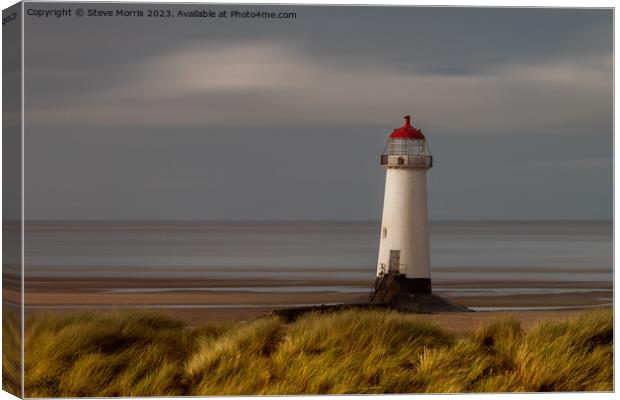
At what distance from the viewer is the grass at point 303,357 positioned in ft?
33.7

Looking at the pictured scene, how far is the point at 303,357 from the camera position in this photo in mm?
10477

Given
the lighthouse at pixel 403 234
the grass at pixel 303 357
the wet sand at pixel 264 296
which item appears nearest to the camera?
the grass at pixel 303 357

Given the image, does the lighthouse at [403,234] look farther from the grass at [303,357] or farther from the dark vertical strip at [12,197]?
the dark vertical strip at [12,197]

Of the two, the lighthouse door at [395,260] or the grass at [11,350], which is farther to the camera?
the lighthouse door at [395,260]

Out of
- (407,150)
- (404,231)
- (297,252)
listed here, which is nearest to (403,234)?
(404,231)

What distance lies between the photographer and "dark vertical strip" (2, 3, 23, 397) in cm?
993

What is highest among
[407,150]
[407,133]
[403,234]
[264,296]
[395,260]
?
[407,133]

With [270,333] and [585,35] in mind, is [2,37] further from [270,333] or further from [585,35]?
[585,35]

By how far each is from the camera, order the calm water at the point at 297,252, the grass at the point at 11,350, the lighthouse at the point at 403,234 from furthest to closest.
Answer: the lighthouse at the point at 403,234, the calm water at the point at 297,252, the grass at the point at 11,350

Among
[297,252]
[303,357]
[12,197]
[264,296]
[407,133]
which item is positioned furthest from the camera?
[297,252]

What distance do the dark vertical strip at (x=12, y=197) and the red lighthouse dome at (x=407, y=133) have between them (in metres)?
3.59

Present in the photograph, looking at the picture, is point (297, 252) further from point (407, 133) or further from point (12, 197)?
point (12, 197)

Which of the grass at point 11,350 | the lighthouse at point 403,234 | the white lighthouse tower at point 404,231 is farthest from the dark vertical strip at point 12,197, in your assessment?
the white lighthouse tower at point 404,231

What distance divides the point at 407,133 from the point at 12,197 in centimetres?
383
